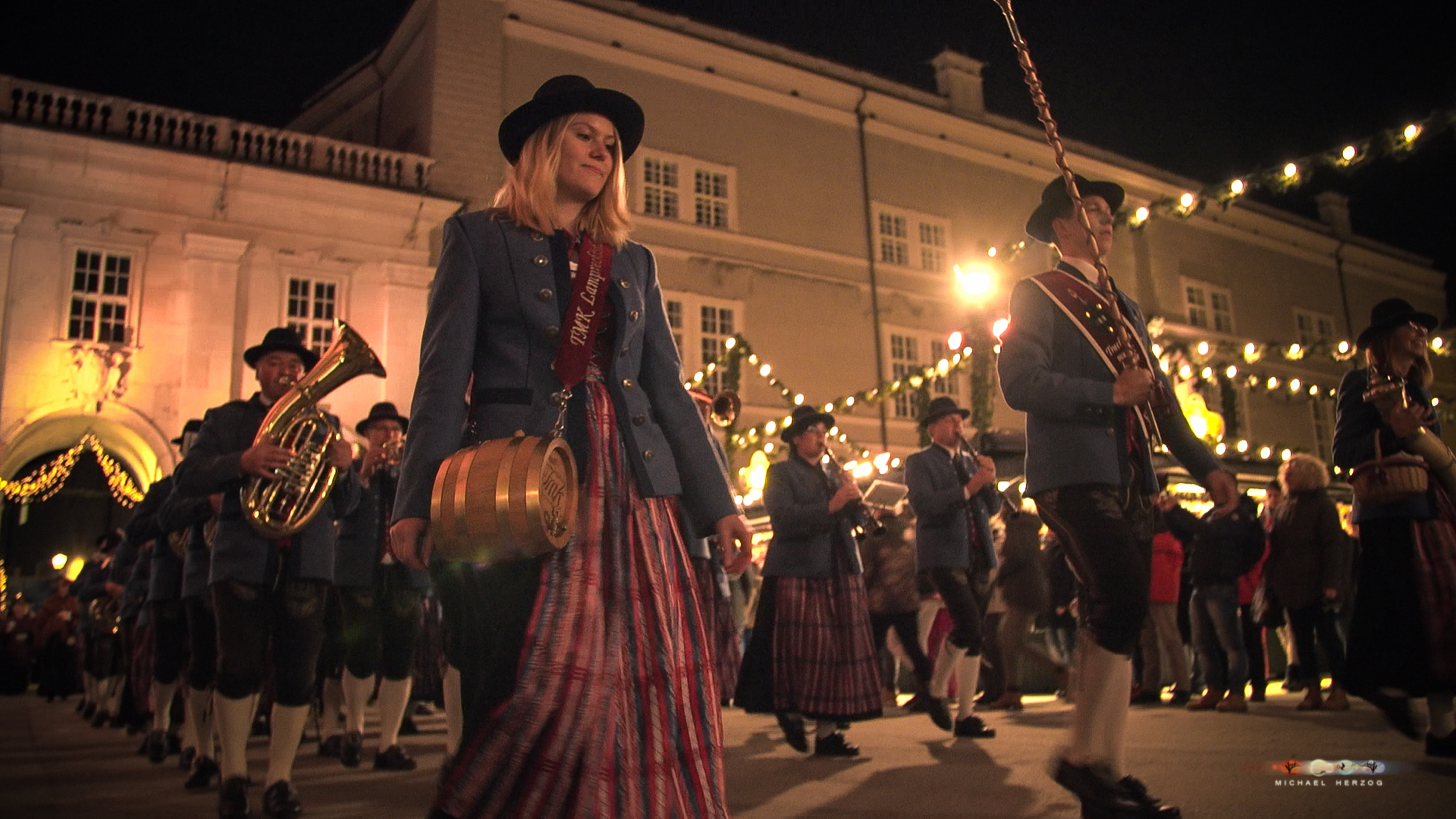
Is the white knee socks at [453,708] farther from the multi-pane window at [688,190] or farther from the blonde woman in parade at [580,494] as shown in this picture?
the multi-pane window at [688,190]

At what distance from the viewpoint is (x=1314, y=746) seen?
234 inches

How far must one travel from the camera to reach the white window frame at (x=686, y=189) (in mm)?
25328

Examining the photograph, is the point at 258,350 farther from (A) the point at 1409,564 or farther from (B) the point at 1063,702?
(B) the point at 1063,702

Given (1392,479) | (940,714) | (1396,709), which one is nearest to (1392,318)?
(1392,479)

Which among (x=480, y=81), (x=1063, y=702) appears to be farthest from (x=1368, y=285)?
(x=1063, y=702)

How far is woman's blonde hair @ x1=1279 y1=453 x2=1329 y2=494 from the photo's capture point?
8.89 meters

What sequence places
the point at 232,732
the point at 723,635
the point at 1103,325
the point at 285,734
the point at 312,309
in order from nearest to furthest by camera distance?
1. the point at 1103,325
2. the point at 232,732
3. the point at 285,734
4. the point at 723,635
5. the point at 312,309

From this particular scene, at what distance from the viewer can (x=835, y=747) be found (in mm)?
6469

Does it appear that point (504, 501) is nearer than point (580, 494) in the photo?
Yes

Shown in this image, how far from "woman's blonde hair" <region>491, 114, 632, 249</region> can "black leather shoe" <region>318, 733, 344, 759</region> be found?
5.82 meters

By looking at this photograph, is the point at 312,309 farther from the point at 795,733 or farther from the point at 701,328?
the point at 795,733

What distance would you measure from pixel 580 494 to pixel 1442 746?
4703mm

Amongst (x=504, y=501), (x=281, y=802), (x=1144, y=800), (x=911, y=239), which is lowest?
(x=281, y=802)

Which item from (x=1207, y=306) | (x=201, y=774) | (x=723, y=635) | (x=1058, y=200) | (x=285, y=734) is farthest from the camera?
(x=1207, y=306)
